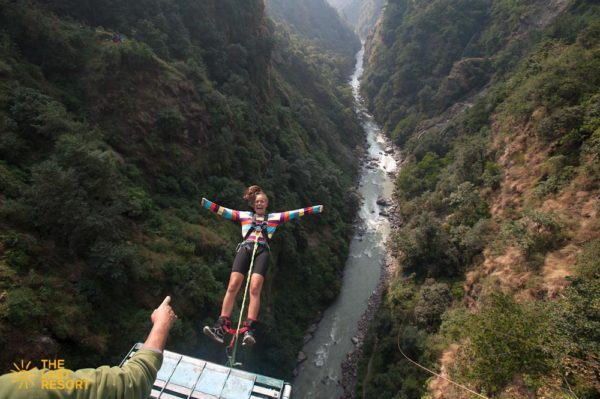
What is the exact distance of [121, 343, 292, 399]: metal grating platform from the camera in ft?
24.0

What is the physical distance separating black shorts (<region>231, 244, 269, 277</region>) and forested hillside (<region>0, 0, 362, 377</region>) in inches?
342

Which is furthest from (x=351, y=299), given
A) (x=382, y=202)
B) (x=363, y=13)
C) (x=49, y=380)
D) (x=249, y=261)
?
(x=363, y=13)

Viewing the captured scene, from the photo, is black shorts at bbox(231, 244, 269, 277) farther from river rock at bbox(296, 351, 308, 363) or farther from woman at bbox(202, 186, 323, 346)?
river rock at bbox(296, 351, 308, 363)

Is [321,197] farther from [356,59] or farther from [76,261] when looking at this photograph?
[356,59]

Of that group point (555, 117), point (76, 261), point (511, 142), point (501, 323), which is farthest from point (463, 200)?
point (76, 261)

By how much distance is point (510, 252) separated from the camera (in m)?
18.7

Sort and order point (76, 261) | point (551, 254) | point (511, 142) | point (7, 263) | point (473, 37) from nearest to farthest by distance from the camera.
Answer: point (7, 263) < point (76, 261) < point (551, 254) < point (511, 142) < point (473, 37)

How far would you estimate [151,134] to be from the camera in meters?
22.6

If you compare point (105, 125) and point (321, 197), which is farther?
point (321, 197)

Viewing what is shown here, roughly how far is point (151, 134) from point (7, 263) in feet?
40.9

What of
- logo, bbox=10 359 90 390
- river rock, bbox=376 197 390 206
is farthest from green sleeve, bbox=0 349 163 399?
river rock, bbox=376 197 390 206

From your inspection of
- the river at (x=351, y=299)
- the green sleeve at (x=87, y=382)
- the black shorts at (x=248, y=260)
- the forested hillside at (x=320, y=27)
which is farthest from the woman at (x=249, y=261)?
the forested hillside at (x=320, y=27)

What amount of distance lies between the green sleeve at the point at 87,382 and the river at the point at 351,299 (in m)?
22.4

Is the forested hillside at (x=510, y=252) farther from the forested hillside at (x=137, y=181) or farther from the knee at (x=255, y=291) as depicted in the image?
the knee at (x=255, y=291)
